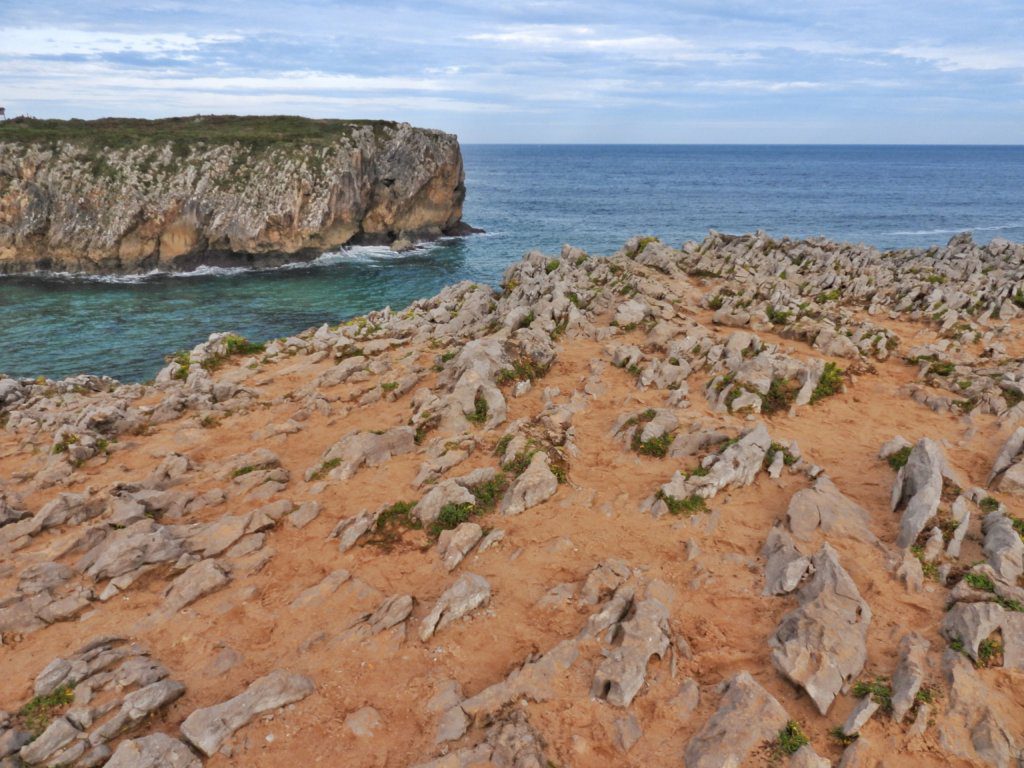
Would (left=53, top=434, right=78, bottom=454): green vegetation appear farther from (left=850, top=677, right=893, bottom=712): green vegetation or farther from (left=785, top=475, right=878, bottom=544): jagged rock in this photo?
(left=850, top=677, right=893, bottom=712): green vegetation

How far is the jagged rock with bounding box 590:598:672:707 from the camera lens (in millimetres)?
9969

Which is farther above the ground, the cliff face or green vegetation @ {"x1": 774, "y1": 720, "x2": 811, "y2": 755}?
the cliff face

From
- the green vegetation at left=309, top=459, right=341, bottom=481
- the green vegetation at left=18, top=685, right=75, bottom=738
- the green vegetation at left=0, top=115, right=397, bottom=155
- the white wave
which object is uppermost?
the green vegetation at left=0, top=115, right=397, bottom=155

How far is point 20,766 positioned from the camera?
9.17 metres

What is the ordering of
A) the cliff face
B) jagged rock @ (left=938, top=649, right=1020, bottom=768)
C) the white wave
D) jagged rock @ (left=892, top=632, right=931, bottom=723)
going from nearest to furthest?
jagged rock @ (left=938, top=649, right=1020, bottom=768), jagged rock @ (left=892, top=632, right=931, bottom=723), the cliff face, the white wave

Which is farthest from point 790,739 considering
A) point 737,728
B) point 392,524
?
point 392,524

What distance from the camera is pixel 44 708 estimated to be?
10.3 metres

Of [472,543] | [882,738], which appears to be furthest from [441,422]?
[882,738]

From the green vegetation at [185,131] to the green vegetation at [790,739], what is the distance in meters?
83.7

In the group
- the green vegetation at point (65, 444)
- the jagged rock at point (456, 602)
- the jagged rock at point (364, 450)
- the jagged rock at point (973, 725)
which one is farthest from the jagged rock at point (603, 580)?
the green vegetation at point (65, 444)

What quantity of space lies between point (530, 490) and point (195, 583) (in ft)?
25.4

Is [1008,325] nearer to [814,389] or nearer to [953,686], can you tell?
[814,389]

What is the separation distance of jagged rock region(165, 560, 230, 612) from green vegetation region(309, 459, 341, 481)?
409 cm

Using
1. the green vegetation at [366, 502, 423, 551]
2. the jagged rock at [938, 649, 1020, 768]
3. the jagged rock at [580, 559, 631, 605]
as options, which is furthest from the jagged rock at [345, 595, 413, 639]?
the jagged rock at [938, 649, 1020, 768]
